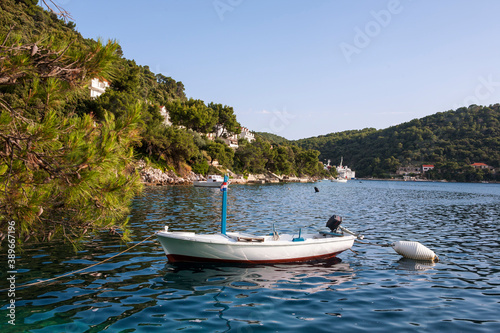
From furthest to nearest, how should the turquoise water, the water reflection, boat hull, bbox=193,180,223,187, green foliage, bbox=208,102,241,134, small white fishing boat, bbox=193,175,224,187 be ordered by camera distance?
green foliage, bbox=208,102,241,134 < small white fishing boat, bbox=193,175,224,187 < boat hull, bbox=193,180,223,187 < the water reflection < the turquoise water

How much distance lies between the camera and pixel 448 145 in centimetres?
16450

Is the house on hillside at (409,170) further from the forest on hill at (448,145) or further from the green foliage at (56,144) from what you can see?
the green foliage at (56,144)

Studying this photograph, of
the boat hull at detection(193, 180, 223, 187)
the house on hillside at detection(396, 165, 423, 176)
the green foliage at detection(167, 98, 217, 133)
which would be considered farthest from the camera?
the house on hillside at detection(396, 165, 423, 176)

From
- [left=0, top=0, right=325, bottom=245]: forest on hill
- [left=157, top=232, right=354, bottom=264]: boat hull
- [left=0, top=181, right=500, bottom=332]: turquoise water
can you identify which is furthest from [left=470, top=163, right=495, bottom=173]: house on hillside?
[left=0, top=0, right=325, bottom=245]: forest on hill

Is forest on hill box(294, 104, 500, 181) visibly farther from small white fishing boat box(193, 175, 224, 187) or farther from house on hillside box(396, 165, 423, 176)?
small white fishing boat box(193, 175, 224, 187)

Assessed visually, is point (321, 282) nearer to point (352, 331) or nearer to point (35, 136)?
point (352, 331)

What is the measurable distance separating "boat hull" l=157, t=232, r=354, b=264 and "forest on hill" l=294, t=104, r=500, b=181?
171m

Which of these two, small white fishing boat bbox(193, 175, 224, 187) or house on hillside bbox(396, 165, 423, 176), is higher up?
house on hillside bbox(396, 165, 423, 176)

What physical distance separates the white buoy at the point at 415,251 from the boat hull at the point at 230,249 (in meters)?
4.30

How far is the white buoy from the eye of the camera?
14.6 metres

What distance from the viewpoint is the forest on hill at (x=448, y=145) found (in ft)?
494

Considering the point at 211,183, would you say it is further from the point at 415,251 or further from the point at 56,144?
the point at 56,144

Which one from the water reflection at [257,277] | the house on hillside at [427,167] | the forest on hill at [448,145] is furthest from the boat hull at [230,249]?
the house on hillside at [427,167]

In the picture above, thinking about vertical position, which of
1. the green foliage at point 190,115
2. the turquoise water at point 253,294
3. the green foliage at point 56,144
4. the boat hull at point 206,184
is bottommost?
the turquoise water at point 253,294
